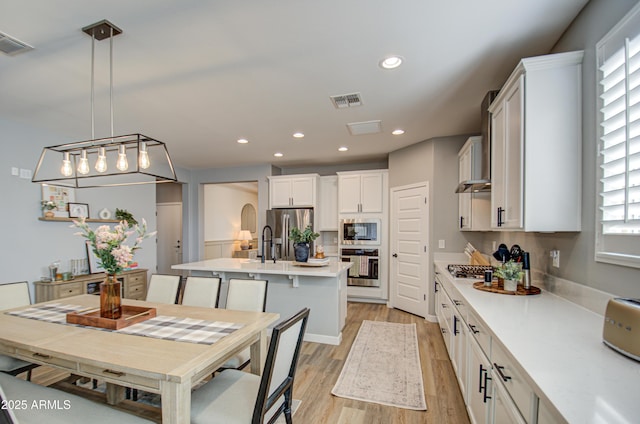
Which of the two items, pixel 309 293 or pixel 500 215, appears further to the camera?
pixel 309 293

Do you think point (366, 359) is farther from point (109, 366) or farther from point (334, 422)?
point (109, 366)

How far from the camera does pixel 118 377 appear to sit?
1357 millimetres

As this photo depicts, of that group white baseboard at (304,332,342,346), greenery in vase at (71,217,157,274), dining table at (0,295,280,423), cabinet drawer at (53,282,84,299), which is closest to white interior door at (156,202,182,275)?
cabinet drawer at (53,282,84,299)

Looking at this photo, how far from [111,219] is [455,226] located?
5275 mm

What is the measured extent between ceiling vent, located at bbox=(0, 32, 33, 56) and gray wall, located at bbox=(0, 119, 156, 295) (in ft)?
6.63

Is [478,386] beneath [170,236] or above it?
beneath

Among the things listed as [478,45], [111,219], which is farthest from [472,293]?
[111,219]

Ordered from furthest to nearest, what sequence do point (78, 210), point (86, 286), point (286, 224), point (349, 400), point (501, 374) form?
point (286, 224) → point (78, 210) → point (86, 286) → point (349, 400) → point (501, 374)

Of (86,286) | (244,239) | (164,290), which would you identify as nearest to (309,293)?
(164,290)

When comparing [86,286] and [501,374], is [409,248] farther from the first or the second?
[86,286]

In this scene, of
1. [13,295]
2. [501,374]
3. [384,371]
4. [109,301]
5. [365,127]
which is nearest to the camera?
[501,374]

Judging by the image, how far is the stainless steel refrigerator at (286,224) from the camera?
5559mm

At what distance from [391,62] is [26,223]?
4616 mm

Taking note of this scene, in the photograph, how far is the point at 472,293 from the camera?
2104mm
